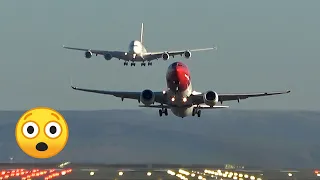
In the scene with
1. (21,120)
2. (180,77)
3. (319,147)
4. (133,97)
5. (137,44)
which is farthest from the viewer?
(319,147)

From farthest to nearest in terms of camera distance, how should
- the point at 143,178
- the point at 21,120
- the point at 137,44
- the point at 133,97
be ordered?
the point at 137,44 → the point at 133,97 → the point at 143,178 → the point at 21,120

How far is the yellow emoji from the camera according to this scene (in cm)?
2908

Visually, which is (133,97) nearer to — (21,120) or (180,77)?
(180,77)

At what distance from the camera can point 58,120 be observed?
29312 mm

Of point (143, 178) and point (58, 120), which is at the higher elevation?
point (143, 178)

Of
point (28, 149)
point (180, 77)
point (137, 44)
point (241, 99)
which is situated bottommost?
point (28, 149)

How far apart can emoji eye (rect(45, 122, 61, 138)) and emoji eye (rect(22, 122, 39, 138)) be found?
55 centimetres

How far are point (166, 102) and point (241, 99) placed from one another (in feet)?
39.5

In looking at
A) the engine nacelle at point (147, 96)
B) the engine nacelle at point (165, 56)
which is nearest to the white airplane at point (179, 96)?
the engine nacelle at point (147, 96)

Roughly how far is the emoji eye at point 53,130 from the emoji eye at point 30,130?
55cm

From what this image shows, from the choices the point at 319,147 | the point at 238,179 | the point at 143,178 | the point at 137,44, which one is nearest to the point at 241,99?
the point at 238,179

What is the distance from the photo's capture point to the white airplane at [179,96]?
236ft

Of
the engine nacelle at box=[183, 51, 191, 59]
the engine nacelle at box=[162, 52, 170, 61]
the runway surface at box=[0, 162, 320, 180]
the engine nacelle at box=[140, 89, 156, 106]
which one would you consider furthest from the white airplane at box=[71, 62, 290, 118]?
the engine nacelle at box=[183, 51, 191, 59]

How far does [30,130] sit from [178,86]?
43680 mm
